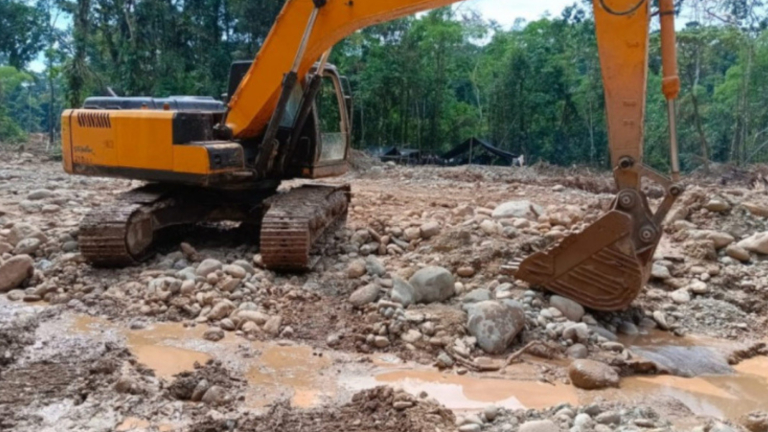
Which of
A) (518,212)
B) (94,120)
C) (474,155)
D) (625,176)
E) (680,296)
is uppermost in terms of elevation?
(94,120)

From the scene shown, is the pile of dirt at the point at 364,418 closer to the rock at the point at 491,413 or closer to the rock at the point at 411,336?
the rock at the point at 491,413

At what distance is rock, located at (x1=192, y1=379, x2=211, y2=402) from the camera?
3.71 m

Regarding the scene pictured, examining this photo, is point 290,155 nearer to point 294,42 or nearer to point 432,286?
point 294,42

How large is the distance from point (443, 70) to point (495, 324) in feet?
68.2

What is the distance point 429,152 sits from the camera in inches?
950

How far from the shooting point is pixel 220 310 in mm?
5098

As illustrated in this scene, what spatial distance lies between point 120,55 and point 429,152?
10004mm

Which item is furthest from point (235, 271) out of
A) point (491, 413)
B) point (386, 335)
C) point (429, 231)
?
point (491, 413)

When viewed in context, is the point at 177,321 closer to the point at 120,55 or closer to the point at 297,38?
the point at 297,38

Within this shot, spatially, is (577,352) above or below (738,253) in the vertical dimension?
below

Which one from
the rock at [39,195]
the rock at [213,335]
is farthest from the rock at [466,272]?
the rock at [39,195]

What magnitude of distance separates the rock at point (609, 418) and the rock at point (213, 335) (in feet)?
8.15

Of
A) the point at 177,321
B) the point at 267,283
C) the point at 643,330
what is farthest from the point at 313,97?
the point at 643,330

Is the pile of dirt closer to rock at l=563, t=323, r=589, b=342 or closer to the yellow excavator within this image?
rock at l=563, t=323, r=589, b=342
